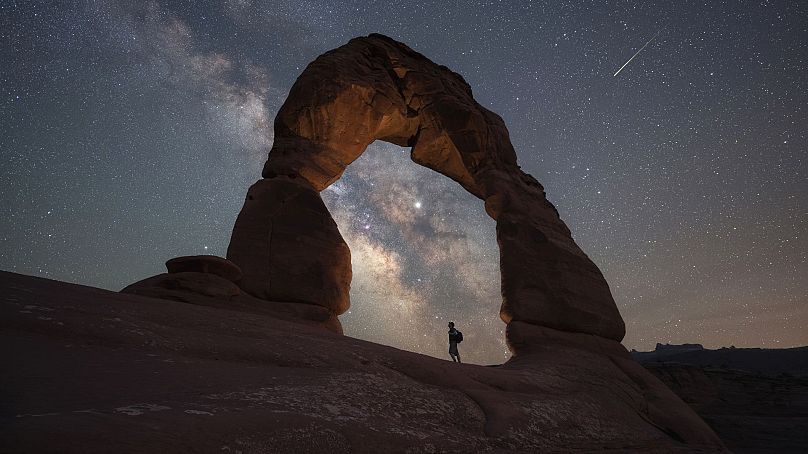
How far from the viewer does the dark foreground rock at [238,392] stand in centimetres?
204

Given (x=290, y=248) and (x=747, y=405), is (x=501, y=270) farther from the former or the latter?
(x=747, y=405)

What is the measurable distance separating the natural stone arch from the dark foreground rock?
379cm

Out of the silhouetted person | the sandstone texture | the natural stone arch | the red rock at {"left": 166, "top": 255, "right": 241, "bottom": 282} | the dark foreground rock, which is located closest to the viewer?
the dark foreground rock

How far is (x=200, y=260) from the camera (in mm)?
7637

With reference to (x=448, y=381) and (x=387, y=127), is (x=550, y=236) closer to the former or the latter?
(x=387, y=127)

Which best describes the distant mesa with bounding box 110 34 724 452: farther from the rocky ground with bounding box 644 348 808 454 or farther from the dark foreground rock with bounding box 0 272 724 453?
the rocky ground with bounding box 644 348 808 454

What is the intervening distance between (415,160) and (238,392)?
1227cm

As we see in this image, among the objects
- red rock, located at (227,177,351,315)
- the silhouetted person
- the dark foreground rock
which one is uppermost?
red rock, located at (227,177,351,315)

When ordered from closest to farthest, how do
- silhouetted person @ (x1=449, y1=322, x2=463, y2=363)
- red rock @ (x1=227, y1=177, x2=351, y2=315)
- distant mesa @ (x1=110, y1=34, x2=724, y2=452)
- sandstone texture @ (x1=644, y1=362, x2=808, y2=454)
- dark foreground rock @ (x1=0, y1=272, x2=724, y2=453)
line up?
dark foreground rock @ (x1=0, y1=272, x2=724, y2=453) → distant mesa @ (x1=110, y1=34, x2=724, y2=452) → red rock @ (x1=227, y1=177, x2=351, y2=315) → sandstone texture @ (x1=644, y1=362, x2=808, y2=454) → silhouetted person @ (x1=449, y1=322, x2=463, y2=363)

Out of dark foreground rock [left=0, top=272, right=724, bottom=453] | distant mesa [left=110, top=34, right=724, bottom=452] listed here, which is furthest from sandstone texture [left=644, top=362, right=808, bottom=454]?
dark foreground rock [left=0, top=272, right=724, bottom=453]

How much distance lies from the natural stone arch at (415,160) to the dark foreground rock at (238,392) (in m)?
3.79

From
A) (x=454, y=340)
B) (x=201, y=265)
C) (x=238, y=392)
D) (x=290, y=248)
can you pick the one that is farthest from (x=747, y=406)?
(x=238, y=392)

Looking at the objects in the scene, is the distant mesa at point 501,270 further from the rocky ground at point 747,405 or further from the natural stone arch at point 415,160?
the rocky ground at point 747,405

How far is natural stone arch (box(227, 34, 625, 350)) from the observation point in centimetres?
930
